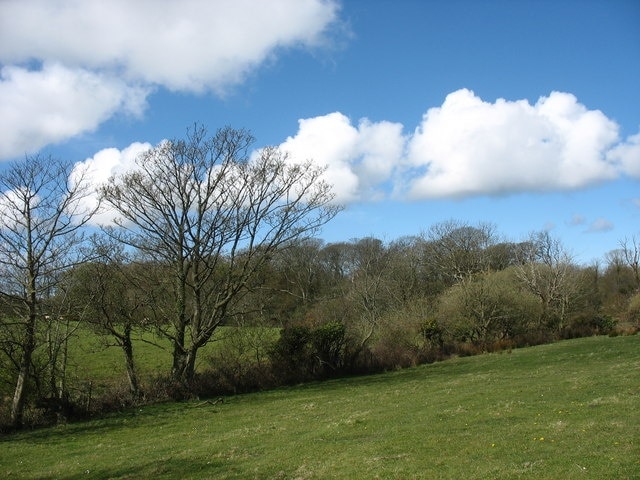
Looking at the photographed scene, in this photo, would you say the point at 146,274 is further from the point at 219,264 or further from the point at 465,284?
the point at 465,284

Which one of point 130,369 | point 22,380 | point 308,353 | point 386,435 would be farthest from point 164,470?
point 308,353

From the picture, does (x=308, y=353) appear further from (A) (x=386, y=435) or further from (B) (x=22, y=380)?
(A) (x=386, y=435)

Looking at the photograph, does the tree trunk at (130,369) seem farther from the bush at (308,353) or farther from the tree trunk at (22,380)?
the bush at (308,353)

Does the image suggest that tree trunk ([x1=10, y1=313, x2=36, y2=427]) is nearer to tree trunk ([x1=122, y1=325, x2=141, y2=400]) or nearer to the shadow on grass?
tree trunk ([x1=122, y1=325, x2=141, y2=400])

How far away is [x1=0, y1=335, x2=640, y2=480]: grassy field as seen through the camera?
821 cm

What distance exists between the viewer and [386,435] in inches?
457

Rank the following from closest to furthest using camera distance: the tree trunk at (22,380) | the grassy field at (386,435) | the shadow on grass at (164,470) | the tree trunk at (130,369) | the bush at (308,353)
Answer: the grassy field at (386,435)
the shadow on grass at (164,470)
the tree trunk at (22,380)
the tree trunk at (130,369)
the bush at (308,353)

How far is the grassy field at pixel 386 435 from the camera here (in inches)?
323

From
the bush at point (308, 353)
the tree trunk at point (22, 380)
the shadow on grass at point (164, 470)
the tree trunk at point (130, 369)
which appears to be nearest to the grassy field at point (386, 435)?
the shadow on grass at point (164, 470)

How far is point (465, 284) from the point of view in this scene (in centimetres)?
4184

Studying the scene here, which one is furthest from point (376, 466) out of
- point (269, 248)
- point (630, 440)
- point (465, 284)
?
point (465, 284)

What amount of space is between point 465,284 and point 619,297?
23.3m

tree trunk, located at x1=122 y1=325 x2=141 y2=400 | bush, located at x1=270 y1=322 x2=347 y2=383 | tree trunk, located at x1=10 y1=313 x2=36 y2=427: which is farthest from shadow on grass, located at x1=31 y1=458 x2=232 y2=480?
bush, located at x1=270 y1=322 x2=347 y2=383

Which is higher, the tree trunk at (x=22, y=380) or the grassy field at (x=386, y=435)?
the tree trunk at (x=22, y=380)
